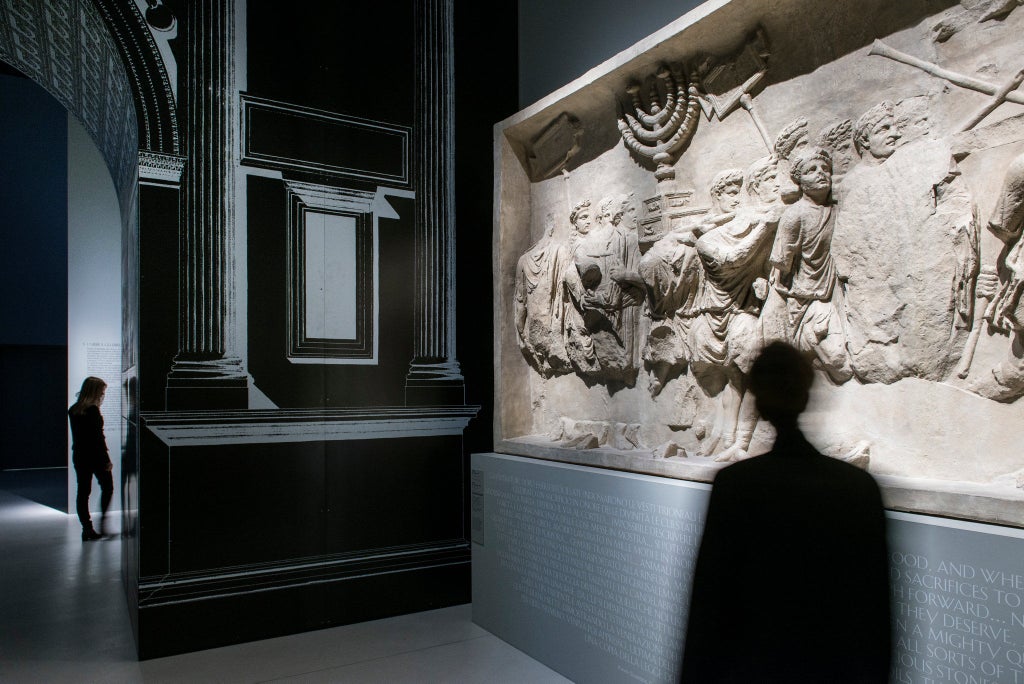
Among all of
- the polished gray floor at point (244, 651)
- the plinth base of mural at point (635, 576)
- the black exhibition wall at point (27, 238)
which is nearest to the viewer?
the plinth base of mural at point (635, 576)

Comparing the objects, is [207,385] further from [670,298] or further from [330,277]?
[670,298]

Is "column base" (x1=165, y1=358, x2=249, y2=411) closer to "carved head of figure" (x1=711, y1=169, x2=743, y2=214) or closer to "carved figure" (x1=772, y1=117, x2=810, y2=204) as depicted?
"carved head of figure" (x1=711, y1=169, x2=743, y2=214)

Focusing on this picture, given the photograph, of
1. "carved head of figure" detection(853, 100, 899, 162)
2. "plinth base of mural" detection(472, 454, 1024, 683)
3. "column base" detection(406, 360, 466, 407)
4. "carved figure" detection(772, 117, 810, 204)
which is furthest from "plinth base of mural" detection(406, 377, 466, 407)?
"carved head of figure" detection(853, 100, 899, 162)

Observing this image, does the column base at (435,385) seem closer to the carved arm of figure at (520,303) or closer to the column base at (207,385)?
the carved arm of figure at (520,303)

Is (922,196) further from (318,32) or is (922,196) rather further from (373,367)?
(318,32)

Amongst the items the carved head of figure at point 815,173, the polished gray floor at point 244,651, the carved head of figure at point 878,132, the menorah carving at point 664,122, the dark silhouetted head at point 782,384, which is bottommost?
the polished gray floor at point 244,651

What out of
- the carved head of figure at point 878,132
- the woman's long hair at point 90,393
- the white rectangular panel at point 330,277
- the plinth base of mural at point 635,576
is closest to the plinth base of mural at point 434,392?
the white rectangular panel at point 330,277

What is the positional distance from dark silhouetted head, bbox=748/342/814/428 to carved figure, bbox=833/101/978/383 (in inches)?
8.1

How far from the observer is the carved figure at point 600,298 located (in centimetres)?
370

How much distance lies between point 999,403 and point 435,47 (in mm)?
4077

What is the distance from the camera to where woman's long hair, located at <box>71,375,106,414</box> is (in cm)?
633

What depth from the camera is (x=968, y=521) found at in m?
2.17

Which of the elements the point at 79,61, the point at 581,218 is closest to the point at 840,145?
the point at 581,218

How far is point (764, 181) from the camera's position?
2.98 meters
